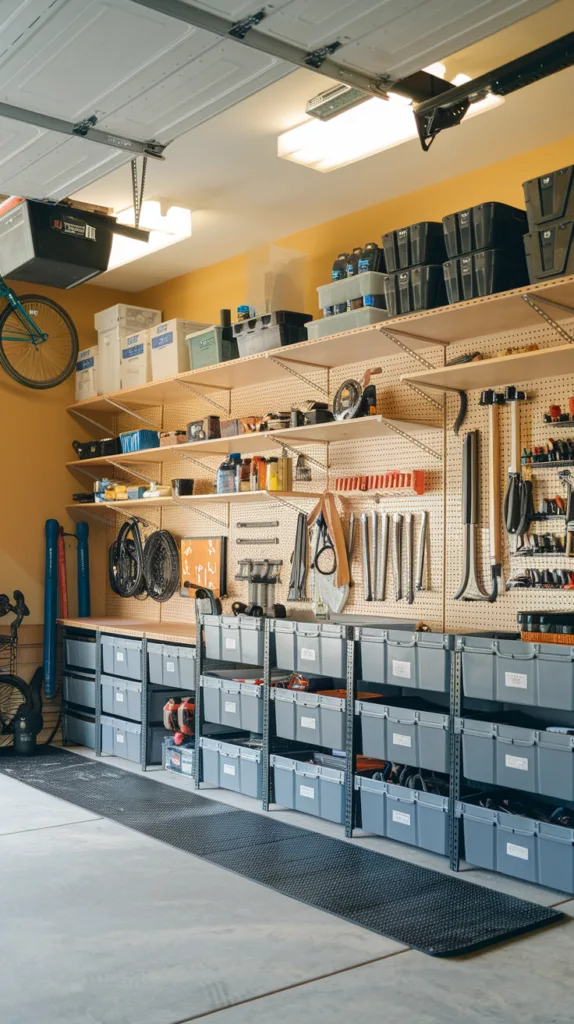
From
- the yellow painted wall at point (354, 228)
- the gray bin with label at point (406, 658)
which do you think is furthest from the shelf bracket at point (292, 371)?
the gray bin with label at point (406, 658)

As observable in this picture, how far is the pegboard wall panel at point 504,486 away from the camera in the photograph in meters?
4.60

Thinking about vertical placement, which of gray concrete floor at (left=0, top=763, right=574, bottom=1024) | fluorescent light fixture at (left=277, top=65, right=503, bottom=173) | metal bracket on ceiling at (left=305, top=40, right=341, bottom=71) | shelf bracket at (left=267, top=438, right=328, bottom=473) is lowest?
gray concrete floor at (left=0, top=763, right=574, bottom=1024)

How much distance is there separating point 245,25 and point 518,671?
2681 millimetres

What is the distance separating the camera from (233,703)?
559 cm

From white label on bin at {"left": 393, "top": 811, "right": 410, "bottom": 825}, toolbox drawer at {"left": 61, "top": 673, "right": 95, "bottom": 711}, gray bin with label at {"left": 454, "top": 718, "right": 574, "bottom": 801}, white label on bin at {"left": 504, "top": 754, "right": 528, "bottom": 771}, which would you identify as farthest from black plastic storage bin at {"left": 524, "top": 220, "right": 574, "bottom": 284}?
toolbox drawer at {"left": 61, "top": 673, "right": 95, "bottom": 711}

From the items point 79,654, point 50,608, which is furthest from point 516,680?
point 50,608

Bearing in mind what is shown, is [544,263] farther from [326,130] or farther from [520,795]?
[520,795]

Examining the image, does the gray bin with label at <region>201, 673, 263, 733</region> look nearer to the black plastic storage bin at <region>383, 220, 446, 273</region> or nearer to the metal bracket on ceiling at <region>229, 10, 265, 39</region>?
the black plastic storage bin at <region>383, 220, 446, 273</region>

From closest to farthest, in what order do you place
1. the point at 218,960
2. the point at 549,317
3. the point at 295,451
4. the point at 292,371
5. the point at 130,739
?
the point at 218,960
the point at 549,317
the point at 292,371
the point at 295,451
the point at 130,739

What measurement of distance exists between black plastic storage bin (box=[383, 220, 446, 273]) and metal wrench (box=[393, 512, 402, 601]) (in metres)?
1.40

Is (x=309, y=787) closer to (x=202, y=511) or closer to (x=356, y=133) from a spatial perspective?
(x=202, y=511)

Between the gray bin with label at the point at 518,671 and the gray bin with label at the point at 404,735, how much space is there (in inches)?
10.7

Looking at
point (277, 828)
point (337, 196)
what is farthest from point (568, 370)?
point (277, 828)

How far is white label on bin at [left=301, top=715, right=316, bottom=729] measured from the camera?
5.06 metres
